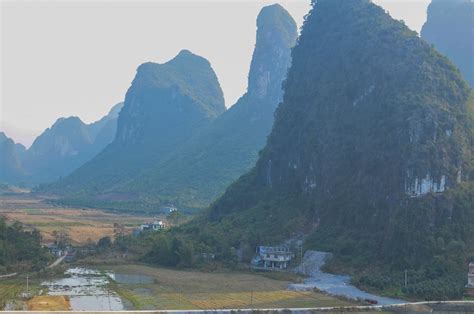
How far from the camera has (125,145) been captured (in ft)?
435

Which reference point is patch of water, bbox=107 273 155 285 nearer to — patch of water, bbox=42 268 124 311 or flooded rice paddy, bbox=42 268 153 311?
flooded rice paddy, bbox=42 268 153 311

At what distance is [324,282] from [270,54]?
2700 inches

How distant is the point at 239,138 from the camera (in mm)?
101312

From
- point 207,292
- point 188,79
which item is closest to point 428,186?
point 207,292

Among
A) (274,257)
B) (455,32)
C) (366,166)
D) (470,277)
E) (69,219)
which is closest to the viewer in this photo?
(470,277)

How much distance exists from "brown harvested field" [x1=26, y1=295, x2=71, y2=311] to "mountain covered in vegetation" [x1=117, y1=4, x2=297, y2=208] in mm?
59657

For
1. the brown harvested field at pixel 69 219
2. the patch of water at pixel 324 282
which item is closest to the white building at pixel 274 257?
the patch of water at pixel 324 282

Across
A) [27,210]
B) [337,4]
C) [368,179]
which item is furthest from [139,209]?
[368,179]

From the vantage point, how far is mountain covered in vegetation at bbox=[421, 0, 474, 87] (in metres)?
81.4

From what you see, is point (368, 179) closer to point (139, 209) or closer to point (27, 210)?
point (139, 209)

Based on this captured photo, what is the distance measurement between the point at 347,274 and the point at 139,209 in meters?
51.6

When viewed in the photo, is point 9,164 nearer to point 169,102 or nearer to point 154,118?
point 154,118

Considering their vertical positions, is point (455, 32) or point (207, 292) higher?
point (455, 32)

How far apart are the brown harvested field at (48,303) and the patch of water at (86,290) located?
0.37m
